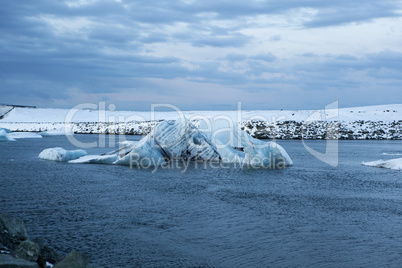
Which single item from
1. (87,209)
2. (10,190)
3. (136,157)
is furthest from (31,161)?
(87,209)

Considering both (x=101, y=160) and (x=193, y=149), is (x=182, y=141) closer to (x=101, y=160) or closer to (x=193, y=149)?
(x=193, y=149)

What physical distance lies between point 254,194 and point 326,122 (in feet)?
122

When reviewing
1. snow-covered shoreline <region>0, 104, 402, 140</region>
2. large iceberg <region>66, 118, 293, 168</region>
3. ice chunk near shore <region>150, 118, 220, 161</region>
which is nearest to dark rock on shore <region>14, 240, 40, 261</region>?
large iceberg <region>66, 118, 293, 168</region>

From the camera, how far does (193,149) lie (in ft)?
60.4

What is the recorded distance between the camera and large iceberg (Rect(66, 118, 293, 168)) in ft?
56.2

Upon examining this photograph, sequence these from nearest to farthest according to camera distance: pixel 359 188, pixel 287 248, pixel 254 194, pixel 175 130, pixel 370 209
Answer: pixel 287 248 < pixel 370 209 < pixel 254 194 < pixel 359 188 < pixel 175 130

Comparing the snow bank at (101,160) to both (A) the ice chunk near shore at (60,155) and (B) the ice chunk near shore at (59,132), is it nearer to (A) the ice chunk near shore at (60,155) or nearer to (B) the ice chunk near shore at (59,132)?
(A) the ice chunk near shore at (60,155)

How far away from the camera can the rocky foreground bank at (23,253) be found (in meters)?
4.41

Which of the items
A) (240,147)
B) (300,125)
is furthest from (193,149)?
(300,125)

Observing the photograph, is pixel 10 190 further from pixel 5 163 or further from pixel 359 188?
pixel 359 188

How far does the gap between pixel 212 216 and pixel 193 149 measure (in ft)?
31.5

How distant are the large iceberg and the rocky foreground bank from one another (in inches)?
419

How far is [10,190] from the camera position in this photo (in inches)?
452

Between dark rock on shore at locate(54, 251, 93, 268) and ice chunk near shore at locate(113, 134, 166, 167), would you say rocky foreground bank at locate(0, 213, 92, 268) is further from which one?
ice chunk near shore at locate(113, 134, 166, 167)
